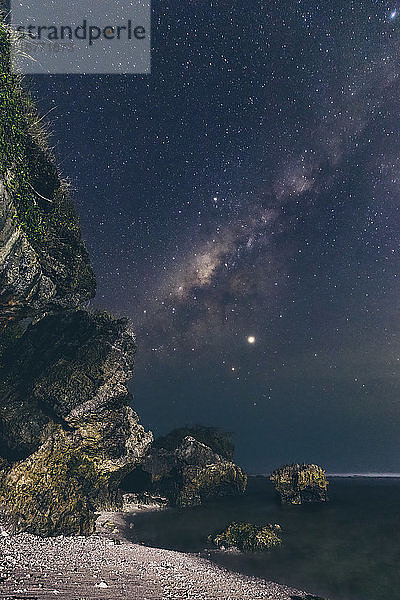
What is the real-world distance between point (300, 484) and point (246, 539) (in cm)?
3663

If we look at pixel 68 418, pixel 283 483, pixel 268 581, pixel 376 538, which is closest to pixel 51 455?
pixel 68 418

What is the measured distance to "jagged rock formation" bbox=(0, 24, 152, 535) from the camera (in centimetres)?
2153

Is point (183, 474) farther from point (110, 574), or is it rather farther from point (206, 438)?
point (110, 574)

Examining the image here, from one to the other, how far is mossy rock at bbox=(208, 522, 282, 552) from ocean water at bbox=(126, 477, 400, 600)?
100cm

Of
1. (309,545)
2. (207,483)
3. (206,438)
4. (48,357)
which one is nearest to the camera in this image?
(309,545)

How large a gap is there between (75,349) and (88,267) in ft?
26.9

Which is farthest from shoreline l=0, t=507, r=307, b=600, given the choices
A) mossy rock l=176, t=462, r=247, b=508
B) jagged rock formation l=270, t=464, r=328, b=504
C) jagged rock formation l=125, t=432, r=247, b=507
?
jagged rock formation l=270, t=464, r=328, b=504

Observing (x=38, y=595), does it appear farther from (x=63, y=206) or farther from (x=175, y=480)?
(x=175, y=480)

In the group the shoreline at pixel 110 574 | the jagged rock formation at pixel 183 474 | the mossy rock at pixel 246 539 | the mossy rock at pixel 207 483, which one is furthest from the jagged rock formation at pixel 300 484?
the shoreline at pixel 110 574

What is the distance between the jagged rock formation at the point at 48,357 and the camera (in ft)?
70.6

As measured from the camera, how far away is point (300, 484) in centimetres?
5978

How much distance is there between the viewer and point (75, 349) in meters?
32.2

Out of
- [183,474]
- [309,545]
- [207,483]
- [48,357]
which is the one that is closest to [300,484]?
[207,483]

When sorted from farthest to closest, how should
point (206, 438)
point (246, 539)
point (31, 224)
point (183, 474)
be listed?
point (206, 438) → point (183, 474) → point (246, 539) → point (31, 224)
